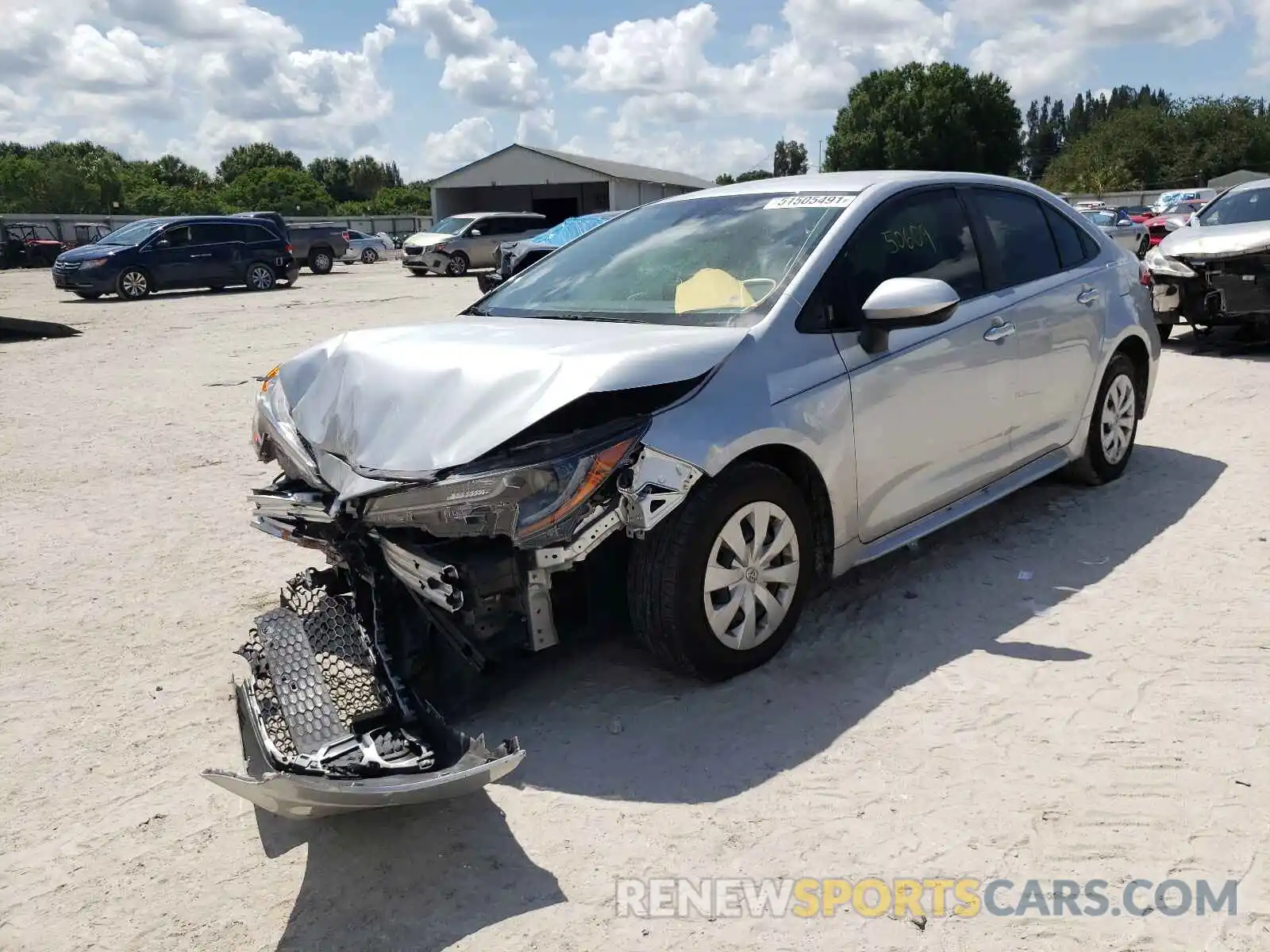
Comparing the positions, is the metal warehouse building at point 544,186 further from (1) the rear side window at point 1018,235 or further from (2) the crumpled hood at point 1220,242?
(1) the rear side window at point 1018,235

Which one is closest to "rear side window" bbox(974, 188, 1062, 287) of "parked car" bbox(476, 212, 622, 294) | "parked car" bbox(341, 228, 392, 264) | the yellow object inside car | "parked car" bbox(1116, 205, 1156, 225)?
the yellow object inside car

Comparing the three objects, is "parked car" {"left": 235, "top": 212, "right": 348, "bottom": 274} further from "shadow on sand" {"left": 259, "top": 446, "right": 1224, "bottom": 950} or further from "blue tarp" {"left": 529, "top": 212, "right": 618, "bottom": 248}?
"shadow on sand" {"left": 259, "top": 446, "right": 1224, "bottom": 950}

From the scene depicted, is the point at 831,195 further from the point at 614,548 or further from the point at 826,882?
the point at 826,882

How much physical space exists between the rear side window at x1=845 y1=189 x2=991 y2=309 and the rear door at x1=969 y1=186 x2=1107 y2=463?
0.17m

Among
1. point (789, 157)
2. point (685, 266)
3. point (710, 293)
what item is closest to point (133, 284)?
point (685, 266)

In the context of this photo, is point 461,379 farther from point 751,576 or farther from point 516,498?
point 751,576

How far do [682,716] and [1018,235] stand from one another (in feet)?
9.97

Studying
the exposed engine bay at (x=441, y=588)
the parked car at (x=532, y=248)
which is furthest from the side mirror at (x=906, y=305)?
the parked car at (x=532, y=248)

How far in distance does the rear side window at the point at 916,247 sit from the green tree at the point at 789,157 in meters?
84.9

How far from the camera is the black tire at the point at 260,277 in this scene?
908 inches

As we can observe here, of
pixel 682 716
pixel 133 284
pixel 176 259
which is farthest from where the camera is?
pixel 176 259

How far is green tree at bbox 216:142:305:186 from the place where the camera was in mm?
99750

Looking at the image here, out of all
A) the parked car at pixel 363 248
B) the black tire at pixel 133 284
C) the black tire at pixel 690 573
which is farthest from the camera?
the parked car at pixel 363 248

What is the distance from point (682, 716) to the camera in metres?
3.51
